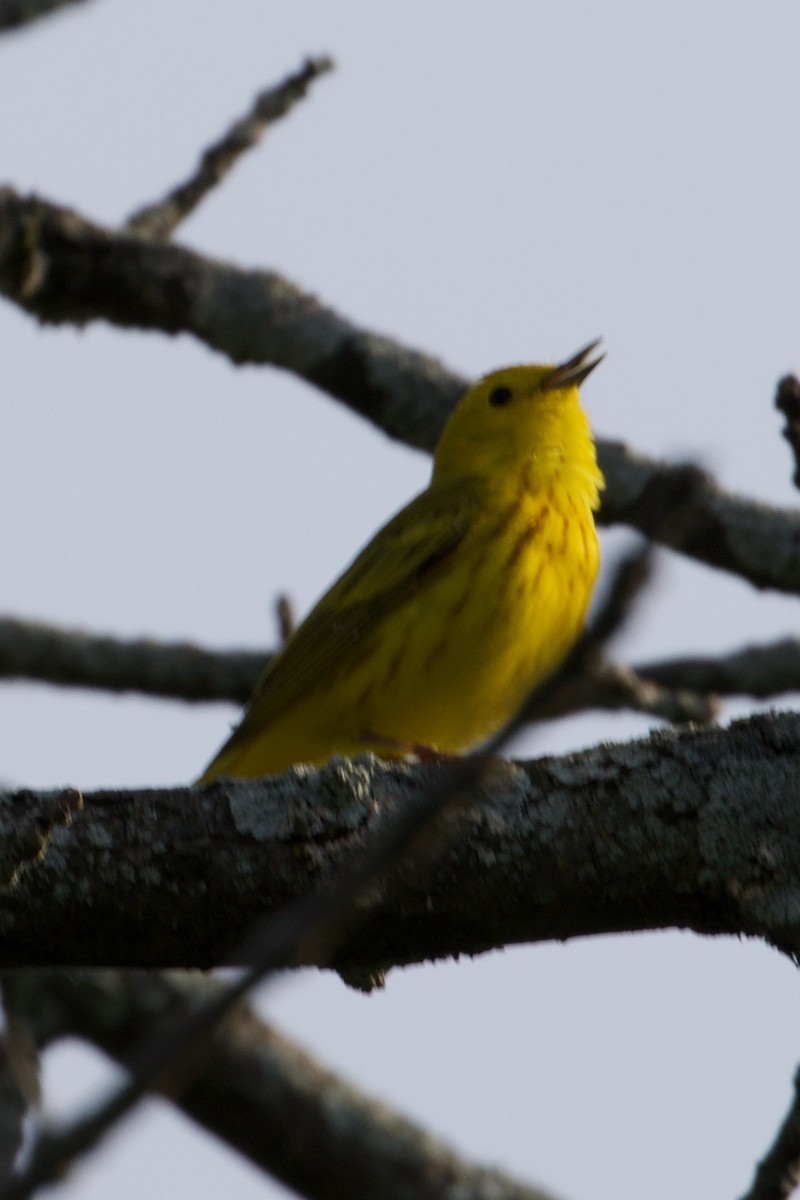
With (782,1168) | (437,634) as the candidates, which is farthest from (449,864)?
(437,634)

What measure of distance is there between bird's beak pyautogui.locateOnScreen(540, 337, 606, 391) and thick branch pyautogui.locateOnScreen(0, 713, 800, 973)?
3.50 meters

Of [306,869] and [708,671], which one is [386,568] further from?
[306,869]

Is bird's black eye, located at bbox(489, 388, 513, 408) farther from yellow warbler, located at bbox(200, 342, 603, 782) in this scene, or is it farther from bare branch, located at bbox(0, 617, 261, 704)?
bare branch, located at bbox(0, 617, 261, 704)

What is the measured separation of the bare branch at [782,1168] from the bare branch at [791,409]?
1.64 metres

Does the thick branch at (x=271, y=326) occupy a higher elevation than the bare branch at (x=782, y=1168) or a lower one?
higher

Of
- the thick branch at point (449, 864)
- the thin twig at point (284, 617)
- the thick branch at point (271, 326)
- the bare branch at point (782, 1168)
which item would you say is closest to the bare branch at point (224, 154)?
→ the thick branch at point (271, 326)

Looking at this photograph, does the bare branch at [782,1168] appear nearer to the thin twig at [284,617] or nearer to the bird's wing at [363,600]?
the bird's wing at [363,600]

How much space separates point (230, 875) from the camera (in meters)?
3.00

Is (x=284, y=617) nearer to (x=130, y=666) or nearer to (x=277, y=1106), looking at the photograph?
(x=130, y=666)

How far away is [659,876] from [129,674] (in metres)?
3.25

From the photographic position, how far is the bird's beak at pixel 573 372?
6422 mm

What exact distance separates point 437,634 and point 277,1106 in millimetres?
1674

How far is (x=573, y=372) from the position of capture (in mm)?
6438

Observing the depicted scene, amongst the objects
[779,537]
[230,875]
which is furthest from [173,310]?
[230,875]
